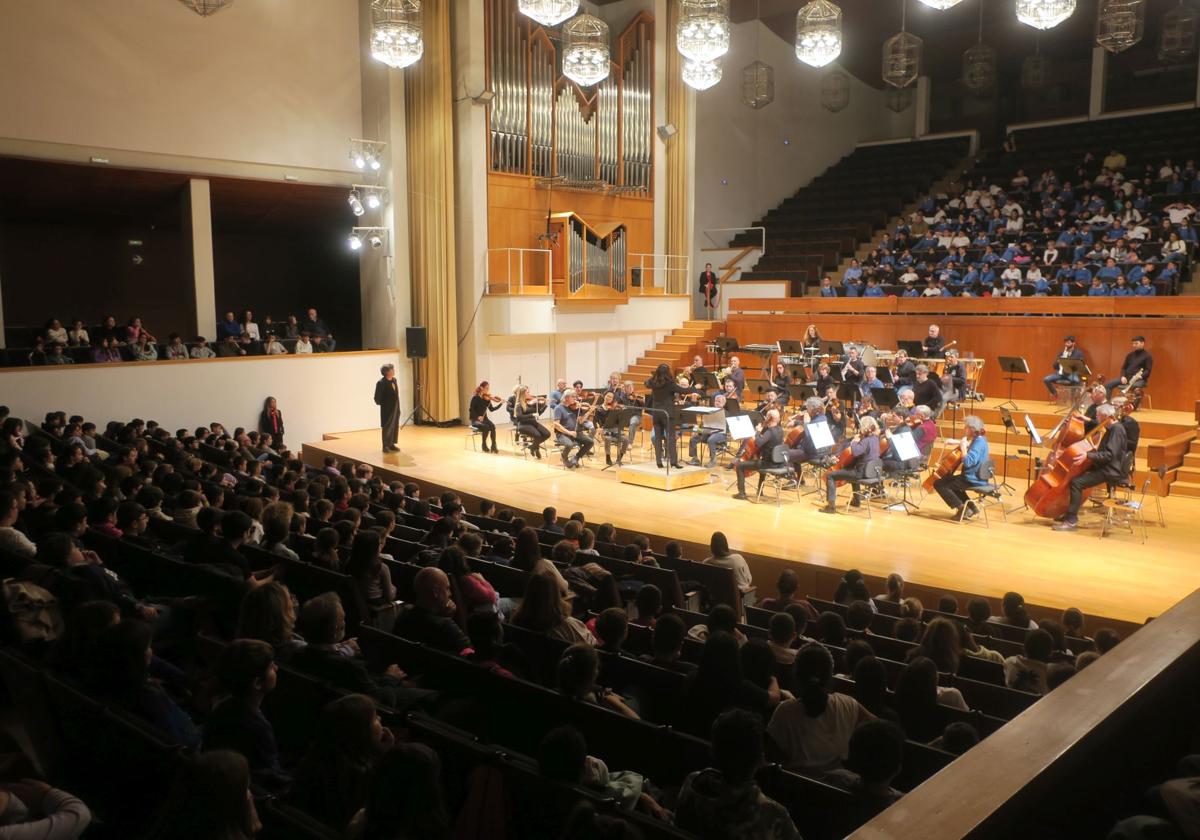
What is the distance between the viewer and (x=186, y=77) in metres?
12.7

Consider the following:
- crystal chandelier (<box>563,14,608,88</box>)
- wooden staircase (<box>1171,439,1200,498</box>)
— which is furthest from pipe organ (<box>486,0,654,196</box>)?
wooden staircase (<box>1171,439,1200,498</box>)

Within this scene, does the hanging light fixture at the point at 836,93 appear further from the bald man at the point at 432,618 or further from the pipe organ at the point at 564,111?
the bald man at the point at 432,618

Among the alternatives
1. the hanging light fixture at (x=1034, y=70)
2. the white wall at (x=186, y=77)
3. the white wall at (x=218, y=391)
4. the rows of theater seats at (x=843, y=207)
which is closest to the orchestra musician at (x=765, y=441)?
the white wall at (x=218, y=391)

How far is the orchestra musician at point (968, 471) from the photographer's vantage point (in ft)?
28.4

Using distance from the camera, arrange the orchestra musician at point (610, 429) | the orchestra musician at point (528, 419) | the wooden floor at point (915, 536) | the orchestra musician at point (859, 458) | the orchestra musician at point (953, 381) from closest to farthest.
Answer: the wooden floor at point (915, 536) < the orchestra musician at point (859, 458) < the orchestra musician at point (610, 429) < the orchestra musician at point (953, 381) < the orchestra musician at point (528, 419)

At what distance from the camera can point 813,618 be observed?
5.07 meters

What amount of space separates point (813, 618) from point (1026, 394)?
10.1 m

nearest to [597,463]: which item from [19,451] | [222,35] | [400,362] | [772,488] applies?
[772,488]

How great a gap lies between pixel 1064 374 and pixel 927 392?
261 centimetres

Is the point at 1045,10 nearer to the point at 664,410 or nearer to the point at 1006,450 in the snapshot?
the point at 1006,450

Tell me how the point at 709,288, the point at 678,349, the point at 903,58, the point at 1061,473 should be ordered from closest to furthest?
the point at 903,58 < the point at 1061,473 < the point at 678,349 < the point at 709,288

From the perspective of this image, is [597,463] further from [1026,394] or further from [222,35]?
[222,35]

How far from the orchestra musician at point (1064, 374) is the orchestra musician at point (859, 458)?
14.1ft

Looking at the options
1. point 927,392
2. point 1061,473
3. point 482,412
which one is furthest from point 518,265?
point 1061,473
